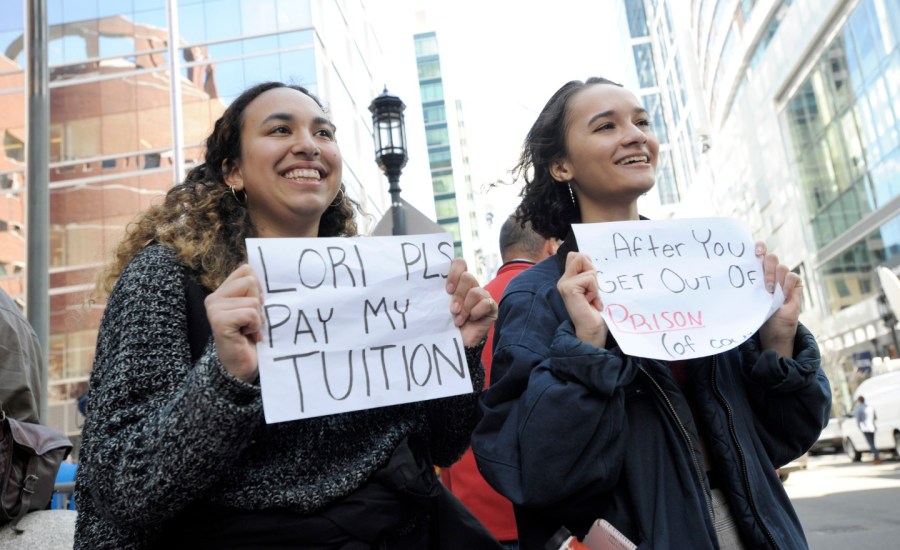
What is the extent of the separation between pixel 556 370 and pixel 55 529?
74.5 inches

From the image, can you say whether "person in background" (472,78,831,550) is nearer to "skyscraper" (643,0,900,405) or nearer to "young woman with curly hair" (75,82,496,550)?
"young woman with curly hair" (75,82,496,550)

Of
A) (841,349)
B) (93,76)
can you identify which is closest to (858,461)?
(841,349)

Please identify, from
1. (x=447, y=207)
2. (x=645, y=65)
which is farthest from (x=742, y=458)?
(x=447, y=207)

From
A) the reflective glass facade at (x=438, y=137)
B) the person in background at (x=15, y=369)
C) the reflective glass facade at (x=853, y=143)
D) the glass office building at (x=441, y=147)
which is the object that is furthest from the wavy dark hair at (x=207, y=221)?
the reflective glass facade at (x=438, y=137)

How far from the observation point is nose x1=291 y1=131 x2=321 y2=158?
222 cm

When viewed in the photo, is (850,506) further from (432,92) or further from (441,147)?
(432,92)

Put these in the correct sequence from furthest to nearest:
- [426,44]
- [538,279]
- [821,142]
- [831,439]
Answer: [426,44] → [821,142] → [831,439] → [538,279]

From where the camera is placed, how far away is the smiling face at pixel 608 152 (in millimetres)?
2467

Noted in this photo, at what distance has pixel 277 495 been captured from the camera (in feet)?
5.78

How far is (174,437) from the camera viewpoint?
1.64 m

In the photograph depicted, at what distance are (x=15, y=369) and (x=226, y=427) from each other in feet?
5.13

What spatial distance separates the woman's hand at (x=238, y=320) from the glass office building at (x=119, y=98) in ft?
71.9

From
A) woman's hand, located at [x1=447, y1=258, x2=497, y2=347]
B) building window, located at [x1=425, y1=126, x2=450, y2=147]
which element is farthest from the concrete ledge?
building window, located at [x1=425, y1=126, x2=450, y2=147]

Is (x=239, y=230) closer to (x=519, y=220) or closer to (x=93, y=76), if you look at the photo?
(x=519, y=220)
